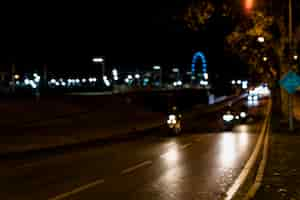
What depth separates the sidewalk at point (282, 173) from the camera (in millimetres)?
11336

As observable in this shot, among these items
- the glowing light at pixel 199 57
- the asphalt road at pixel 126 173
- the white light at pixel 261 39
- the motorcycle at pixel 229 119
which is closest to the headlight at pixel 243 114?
the motorcycle at pixel 229 119

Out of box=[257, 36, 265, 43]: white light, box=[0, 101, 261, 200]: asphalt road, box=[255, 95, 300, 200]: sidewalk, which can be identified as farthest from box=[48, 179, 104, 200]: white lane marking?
box=[257, 36, 265, 43]: white light

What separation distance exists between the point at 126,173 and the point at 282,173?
14.4 ft

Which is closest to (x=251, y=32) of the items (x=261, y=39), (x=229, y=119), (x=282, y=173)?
(x=261, y=39)

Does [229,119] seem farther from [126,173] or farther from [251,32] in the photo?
[126,173]

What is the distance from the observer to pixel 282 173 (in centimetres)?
1459

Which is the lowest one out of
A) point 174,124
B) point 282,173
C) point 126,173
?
point 126,173

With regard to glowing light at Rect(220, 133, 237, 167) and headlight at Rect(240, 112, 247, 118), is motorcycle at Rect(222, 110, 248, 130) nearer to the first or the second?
headlight at Rect(240, 112, 247, 118)

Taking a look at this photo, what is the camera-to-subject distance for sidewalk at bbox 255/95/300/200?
37.2ft

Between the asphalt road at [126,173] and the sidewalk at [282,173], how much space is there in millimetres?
966

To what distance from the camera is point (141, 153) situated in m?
23.7

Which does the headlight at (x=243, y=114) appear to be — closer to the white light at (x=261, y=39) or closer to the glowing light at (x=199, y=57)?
the white light at (x=261, y=39)

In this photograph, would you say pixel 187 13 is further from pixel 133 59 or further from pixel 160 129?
pixel 133 59

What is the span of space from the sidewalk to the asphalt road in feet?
3.17
